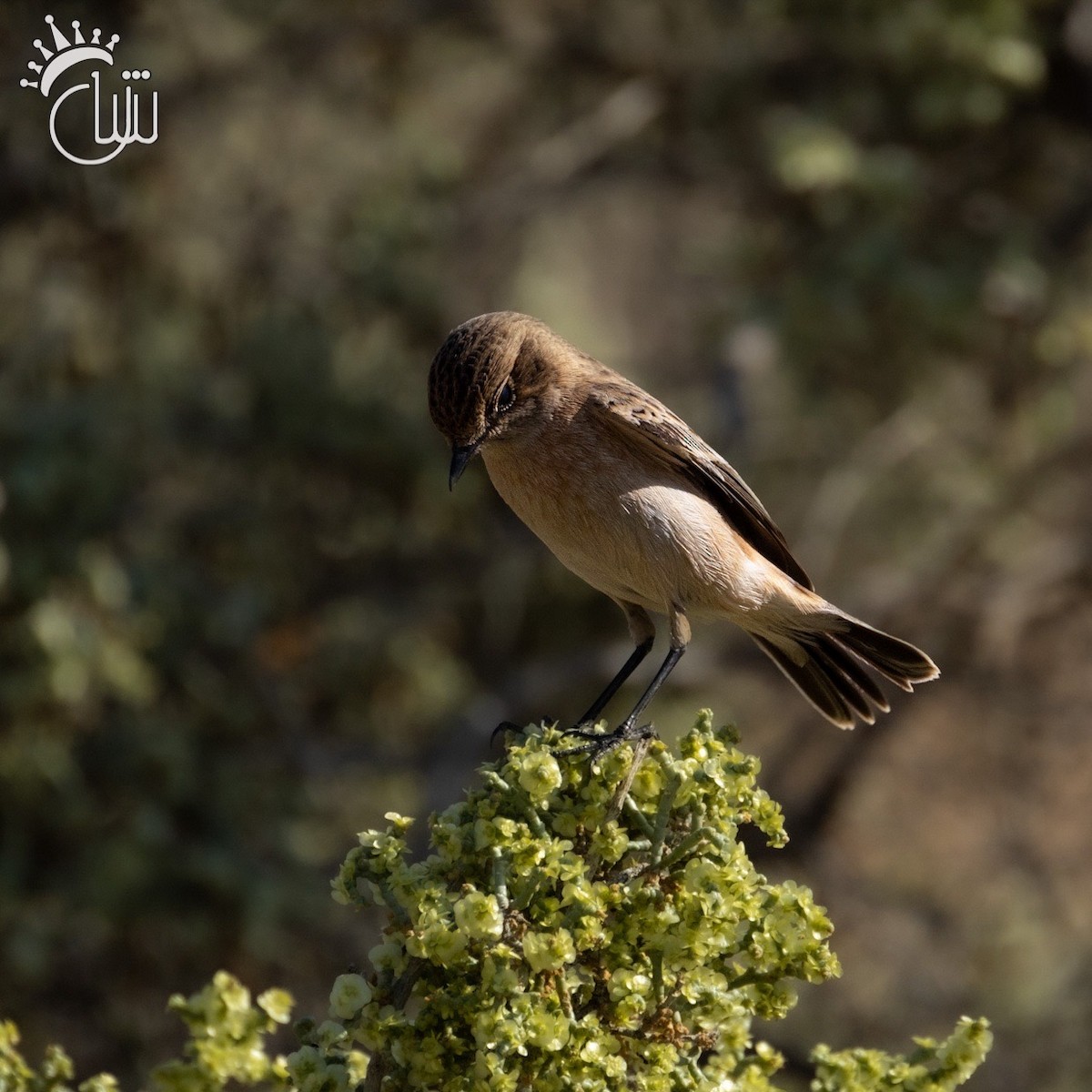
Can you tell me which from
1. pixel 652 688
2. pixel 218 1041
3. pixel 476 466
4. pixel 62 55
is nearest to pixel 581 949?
pixel 218 1041

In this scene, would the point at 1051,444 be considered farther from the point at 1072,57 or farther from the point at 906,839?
the point at 906,839

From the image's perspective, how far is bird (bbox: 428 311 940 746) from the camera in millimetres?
4508

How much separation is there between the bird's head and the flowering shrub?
5.68 ft

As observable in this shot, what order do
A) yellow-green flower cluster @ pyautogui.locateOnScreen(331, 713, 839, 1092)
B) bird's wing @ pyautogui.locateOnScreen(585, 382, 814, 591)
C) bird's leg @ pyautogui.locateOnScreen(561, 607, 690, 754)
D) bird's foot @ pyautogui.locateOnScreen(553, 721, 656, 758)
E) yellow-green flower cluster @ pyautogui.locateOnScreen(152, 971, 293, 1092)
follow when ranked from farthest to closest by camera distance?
bird's wing @ pyautogui.locateOnScreen(585, 382, 814, 591)
bird's leg @ pyautogui.locateOnScreen(561, 607, 690, 754)
bird's foot @ pyautogui.locateOnScreen(553, 721, 656, 758)
yellow-green flower cluster @ pyautogui.locateOnScreen(331, 713, 839, 1092)
yellow-green flower cluster @ pyautogui.locateOnScreen(152, 971, 293, 1092)

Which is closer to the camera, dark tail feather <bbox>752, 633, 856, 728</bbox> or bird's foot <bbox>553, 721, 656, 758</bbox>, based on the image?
bird's foot <bbox>553, 721, 656, 758</bbox>

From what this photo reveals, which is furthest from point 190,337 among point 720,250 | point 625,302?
point 625,302

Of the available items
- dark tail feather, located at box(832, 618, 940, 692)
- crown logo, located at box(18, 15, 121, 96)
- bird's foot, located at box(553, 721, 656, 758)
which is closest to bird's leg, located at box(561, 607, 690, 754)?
bird's foot, located at box(553, 721, 656, 758)

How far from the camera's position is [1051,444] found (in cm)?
956

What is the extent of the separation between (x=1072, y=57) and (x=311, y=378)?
4634 mm

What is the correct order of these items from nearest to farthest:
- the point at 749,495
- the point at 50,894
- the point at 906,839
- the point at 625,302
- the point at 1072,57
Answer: the point at 749,495 → the point at 50,894 → the point at 1072,57 → the point at 906,839 → the point at 625,302

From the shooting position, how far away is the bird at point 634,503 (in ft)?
14.8

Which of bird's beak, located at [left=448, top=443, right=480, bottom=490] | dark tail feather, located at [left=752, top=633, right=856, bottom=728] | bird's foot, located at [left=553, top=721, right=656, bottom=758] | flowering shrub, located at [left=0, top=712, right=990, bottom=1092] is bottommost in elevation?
flowering shrub, located at [left=0, top=712, right=990, bottom=1092]

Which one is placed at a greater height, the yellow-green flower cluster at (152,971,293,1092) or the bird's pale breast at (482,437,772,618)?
the bird's pale breast at (482,437,772,618)
